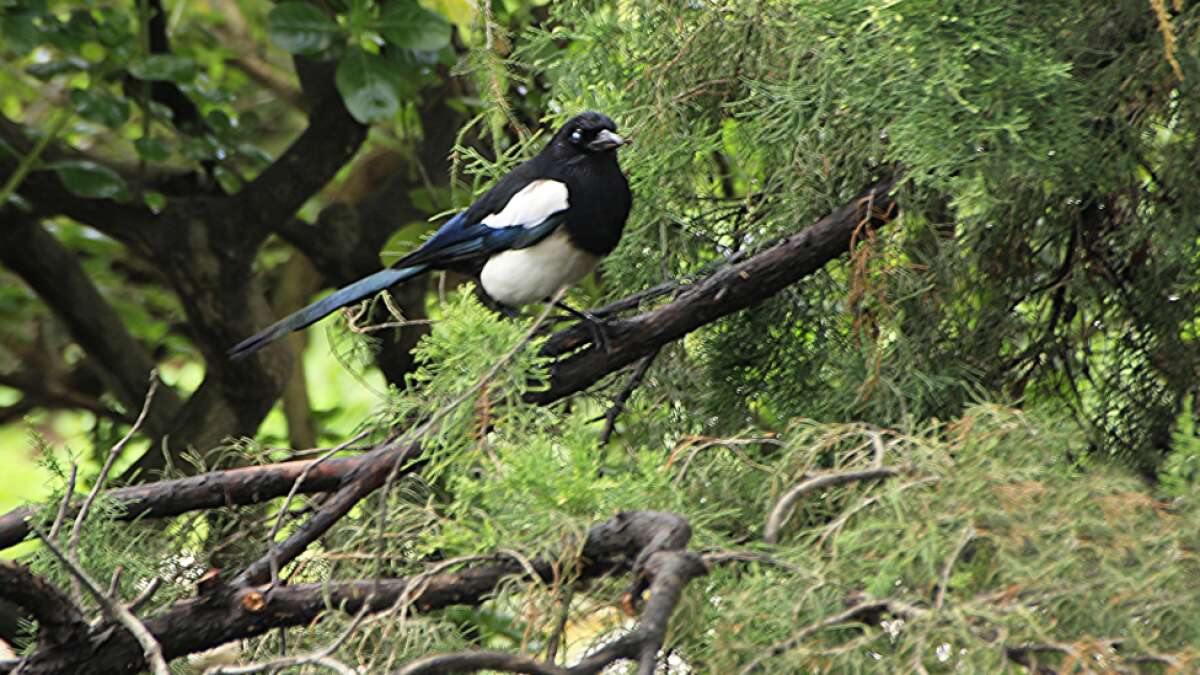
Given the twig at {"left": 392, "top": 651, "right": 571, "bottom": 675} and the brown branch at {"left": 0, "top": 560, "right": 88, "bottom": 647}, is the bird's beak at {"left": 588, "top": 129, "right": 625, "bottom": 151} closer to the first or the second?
the brown branch at {"left": 0, "top": 560, "right": 88, "bottom": 647}

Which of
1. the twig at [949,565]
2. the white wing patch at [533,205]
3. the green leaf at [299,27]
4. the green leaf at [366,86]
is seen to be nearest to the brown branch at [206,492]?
the white wing patch at [533,205]

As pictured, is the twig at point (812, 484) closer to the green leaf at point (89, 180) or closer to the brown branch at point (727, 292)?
the brown branch at point (727, 292)

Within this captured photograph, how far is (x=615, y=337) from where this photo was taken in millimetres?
1878

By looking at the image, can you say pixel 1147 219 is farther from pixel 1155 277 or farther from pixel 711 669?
pixel 711 669

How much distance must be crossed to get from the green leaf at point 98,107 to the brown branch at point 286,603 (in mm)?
1585

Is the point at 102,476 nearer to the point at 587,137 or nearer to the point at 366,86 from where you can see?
the point at 587,137

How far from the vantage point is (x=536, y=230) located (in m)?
2.42

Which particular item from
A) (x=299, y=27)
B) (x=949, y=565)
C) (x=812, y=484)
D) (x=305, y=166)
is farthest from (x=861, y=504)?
(x=305, y=166)

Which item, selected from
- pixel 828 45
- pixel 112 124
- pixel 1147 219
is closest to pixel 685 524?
pixel 828 45

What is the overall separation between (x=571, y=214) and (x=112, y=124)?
1052 mm

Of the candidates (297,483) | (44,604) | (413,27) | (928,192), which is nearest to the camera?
(44,604)

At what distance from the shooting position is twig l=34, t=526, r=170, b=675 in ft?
4.21

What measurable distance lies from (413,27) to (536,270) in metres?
0.59

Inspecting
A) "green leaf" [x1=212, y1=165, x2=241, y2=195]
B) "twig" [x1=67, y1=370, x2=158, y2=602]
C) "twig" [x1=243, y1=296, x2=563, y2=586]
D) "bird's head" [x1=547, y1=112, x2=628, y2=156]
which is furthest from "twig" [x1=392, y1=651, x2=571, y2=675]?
"green leaf" [x1=212, y1=165, x2=241, y2=195]
